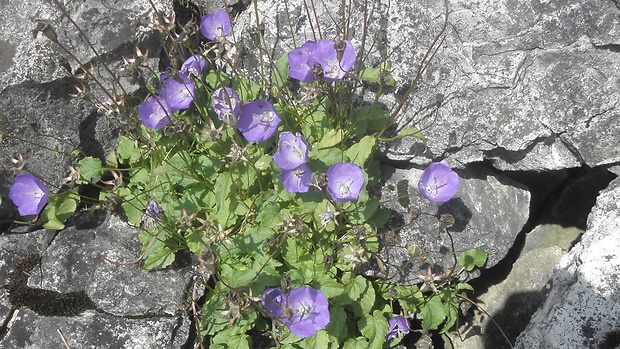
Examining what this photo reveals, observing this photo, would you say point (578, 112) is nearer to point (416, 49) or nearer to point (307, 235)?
point (416, 49)

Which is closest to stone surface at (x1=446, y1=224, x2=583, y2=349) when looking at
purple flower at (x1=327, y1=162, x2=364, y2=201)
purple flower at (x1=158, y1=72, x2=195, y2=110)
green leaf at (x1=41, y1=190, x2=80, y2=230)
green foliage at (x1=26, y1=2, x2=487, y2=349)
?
green foliage at (x1=26, y1=2, x2=487, y2=349)

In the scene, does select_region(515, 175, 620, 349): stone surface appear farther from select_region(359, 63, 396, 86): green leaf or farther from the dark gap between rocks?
select_region(359, 63, 396, 86): green leaf

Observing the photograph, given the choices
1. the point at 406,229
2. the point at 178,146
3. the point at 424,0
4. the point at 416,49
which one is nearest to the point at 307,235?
the point at 406,229

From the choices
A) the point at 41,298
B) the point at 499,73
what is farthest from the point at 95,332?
the point at 499,73

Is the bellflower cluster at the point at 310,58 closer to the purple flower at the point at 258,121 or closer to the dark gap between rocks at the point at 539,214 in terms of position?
the purple flower at the point at 258,121

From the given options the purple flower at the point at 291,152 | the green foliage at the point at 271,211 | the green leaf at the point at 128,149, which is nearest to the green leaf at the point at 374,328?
the green foliage at the point at 271,211

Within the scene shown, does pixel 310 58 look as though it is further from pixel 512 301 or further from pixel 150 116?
pixel 512 301
